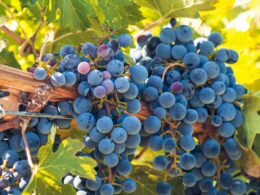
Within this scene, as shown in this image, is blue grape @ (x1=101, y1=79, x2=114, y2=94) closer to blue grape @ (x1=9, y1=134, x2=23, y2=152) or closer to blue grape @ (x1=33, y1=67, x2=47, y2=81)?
blue grape @ (x1=33, y1=67, x2=47, y2=81)

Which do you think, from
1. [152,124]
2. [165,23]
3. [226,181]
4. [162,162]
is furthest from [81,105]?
[165,23]

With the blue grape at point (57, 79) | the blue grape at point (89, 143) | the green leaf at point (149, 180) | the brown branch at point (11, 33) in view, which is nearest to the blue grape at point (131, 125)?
the blue grape at point (89, 143)

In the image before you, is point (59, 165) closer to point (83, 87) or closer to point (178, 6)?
point (83, 87)

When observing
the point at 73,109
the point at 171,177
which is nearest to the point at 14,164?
the point at 73,109

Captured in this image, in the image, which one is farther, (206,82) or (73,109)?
(206,82)

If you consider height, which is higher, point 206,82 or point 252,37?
point 206,82

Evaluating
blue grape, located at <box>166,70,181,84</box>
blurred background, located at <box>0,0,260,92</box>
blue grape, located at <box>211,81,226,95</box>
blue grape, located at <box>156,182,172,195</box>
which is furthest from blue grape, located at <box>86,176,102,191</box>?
blurred background, located at <box>0,0,260,92</box>

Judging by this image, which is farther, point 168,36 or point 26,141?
point 168,36

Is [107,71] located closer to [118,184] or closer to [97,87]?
[97,87]
